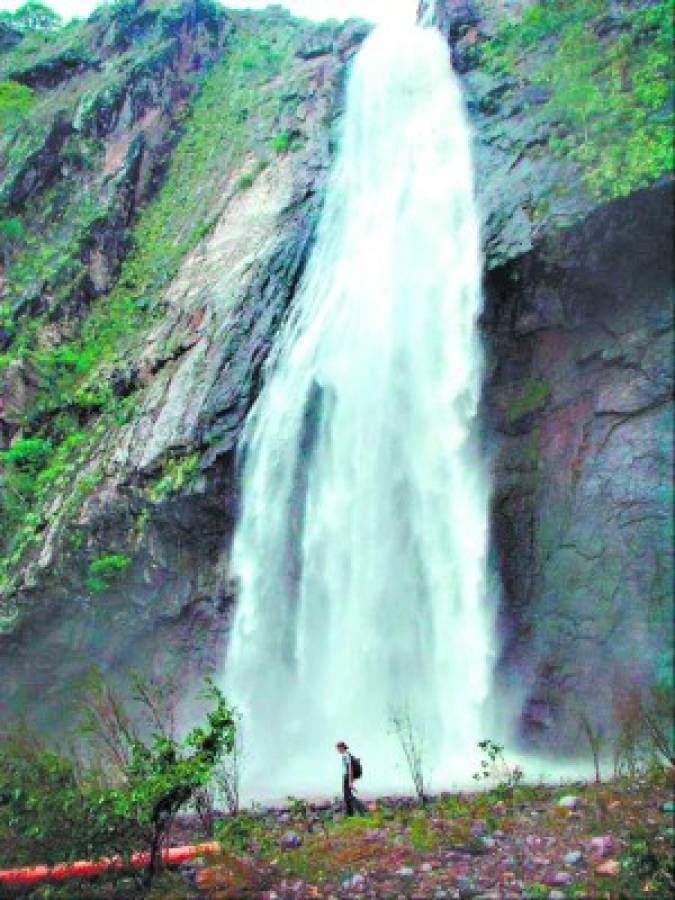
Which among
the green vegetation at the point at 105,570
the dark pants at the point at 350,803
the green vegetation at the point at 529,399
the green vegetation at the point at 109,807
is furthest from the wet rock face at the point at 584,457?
the green vegetation at the point at 105,570

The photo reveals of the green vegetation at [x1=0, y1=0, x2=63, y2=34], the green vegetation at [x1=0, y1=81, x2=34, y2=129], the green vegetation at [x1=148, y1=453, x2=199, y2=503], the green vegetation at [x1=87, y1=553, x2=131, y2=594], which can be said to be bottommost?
the green vegetation at [x1=87, y1=553, x2=131, y2=594]

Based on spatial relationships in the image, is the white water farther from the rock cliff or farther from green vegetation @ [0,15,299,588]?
green vegetation @ [0,15,299,588]

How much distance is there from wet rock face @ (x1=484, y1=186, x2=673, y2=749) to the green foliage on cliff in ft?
3.15

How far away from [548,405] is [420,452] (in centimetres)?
257

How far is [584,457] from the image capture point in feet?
A: 42.2

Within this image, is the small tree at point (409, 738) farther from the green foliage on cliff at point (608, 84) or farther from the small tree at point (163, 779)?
the green foliage on cliff at point (608, 84)

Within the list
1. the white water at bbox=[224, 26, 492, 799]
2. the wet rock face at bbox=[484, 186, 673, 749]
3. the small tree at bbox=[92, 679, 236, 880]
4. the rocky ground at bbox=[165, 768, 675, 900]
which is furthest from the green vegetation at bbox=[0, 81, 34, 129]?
the rocky ground at bbox=[165, 768, 675, 900]

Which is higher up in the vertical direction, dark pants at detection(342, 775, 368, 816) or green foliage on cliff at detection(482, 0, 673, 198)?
green foliage on cliff at detection(482, 0, 673, 198)

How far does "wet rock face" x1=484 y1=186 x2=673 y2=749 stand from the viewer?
38.8 ft

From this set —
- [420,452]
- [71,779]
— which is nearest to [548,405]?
[420,452]

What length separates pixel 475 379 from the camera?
14398 mm

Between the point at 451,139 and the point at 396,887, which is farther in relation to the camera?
the point at 451,139

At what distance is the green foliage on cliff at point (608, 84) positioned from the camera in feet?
42.6

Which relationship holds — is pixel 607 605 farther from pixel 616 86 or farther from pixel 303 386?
pixel 616 86
